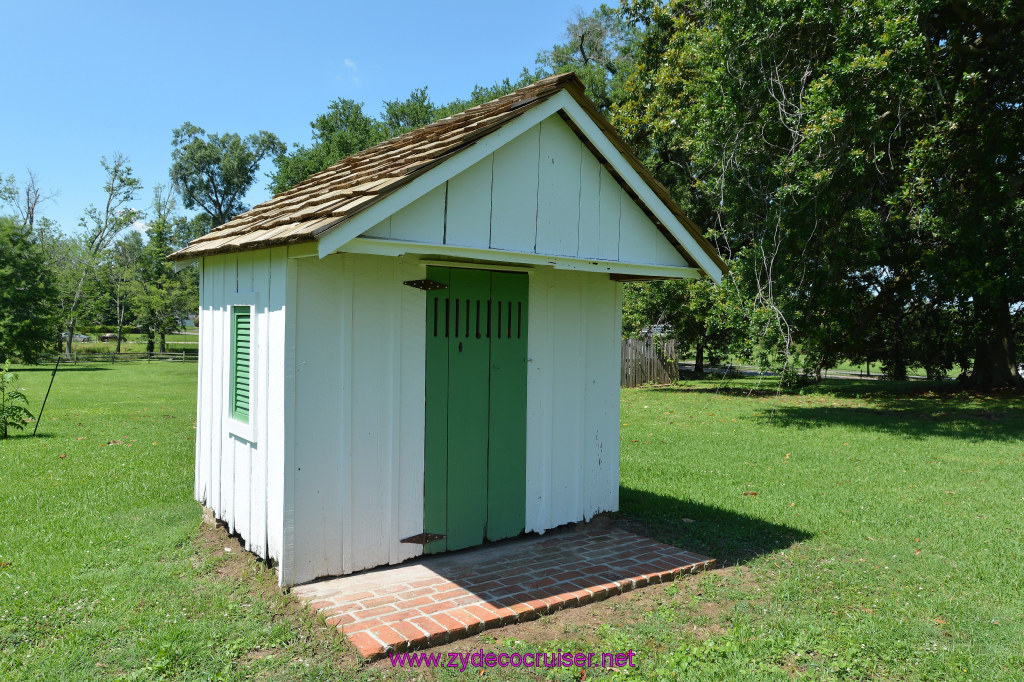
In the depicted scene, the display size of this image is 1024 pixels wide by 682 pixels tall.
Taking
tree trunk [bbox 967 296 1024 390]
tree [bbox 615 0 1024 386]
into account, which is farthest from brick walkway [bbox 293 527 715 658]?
tree trunk [bbox 967 296 1024 390]

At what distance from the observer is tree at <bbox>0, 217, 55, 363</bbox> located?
30547mm

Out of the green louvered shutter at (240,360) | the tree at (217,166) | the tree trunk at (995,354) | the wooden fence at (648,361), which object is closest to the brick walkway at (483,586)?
the green louvered shutter at (240,360)

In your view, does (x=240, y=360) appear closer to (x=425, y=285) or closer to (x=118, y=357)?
(x=425, y=285)

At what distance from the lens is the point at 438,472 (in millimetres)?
5609

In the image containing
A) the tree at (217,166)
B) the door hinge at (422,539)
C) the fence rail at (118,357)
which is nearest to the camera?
the door hinge at (422,539)

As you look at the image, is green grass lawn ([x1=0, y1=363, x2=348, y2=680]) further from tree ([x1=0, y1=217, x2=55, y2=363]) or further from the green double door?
tree ([x1=0, y1=217, x2=55, y2=363])

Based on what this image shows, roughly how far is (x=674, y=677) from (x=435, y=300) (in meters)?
3.27

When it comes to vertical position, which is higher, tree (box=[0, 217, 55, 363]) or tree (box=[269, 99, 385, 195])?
tree (box=[269, 99, 385, 195])

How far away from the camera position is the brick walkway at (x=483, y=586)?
434 centimetres

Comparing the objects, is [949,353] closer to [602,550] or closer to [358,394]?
[602,550]

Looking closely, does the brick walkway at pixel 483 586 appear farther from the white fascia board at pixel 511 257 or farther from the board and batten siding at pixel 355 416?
the white fascia board at pixel 511 257

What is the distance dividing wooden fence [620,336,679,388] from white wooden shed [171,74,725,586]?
56.2 feet

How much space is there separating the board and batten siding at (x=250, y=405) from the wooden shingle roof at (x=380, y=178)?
0.85 feet

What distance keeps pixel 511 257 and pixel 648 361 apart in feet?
65.5
